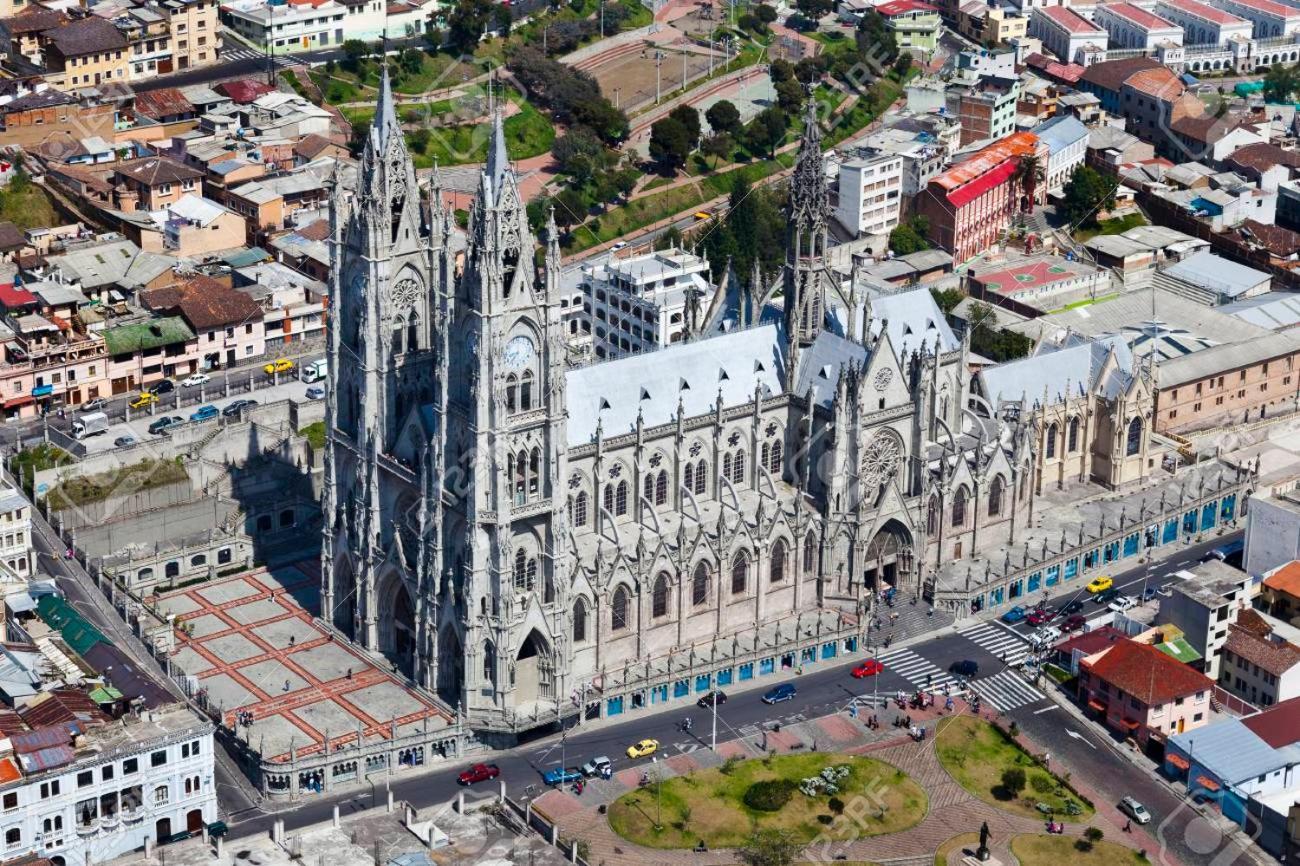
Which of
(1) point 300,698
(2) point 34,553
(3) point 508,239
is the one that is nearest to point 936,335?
(3) point 508,239

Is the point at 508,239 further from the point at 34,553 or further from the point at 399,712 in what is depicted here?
the point at 34,553

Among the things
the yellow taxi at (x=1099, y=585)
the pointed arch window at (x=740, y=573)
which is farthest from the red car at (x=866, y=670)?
the yellow taxi at (x=1099, y=585)

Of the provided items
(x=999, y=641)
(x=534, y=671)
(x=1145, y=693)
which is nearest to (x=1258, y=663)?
(x=1145, y=693)

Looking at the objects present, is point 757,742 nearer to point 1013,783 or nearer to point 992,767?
point 992,767

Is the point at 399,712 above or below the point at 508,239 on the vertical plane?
below

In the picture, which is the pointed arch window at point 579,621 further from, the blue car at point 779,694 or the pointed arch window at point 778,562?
the pointed arch window at point 778,562
